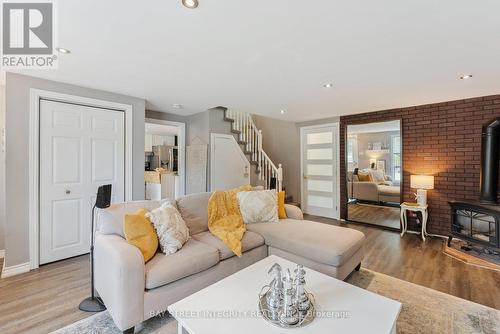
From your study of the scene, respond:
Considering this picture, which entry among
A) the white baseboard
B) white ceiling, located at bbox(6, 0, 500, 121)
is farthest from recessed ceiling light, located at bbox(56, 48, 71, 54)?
the white baseboard

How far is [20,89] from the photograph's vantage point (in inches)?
104

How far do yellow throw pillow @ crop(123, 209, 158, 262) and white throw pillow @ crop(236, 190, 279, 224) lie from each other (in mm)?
1223

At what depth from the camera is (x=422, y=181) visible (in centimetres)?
373

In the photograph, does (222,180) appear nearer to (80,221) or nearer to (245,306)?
(80,221)

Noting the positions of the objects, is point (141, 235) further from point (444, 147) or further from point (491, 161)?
point (444, 147)

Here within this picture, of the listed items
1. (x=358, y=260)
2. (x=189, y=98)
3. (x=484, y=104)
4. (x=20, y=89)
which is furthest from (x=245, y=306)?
(x=484, y=104)

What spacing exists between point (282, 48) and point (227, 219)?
192cm

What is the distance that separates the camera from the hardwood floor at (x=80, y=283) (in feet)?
6.16

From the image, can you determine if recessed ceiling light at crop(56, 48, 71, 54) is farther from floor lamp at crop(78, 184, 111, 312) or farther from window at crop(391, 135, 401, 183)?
window at crop(391, 135, 401, 183)

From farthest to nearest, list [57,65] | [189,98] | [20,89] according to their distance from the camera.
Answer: [189,98]
[20,89]
[57,65]

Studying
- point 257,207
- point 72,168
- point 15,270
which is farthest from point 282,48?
point 15,270

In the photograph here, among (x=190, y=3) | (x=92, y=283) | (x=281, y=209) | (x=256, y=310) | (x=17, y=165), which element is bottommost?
(x=92, y=283)

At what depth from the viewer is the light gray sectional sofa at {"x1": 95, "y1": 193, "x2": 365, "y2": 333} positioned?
1633mm

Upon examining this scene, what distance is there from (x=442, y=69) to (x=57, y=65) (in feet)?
13.5
